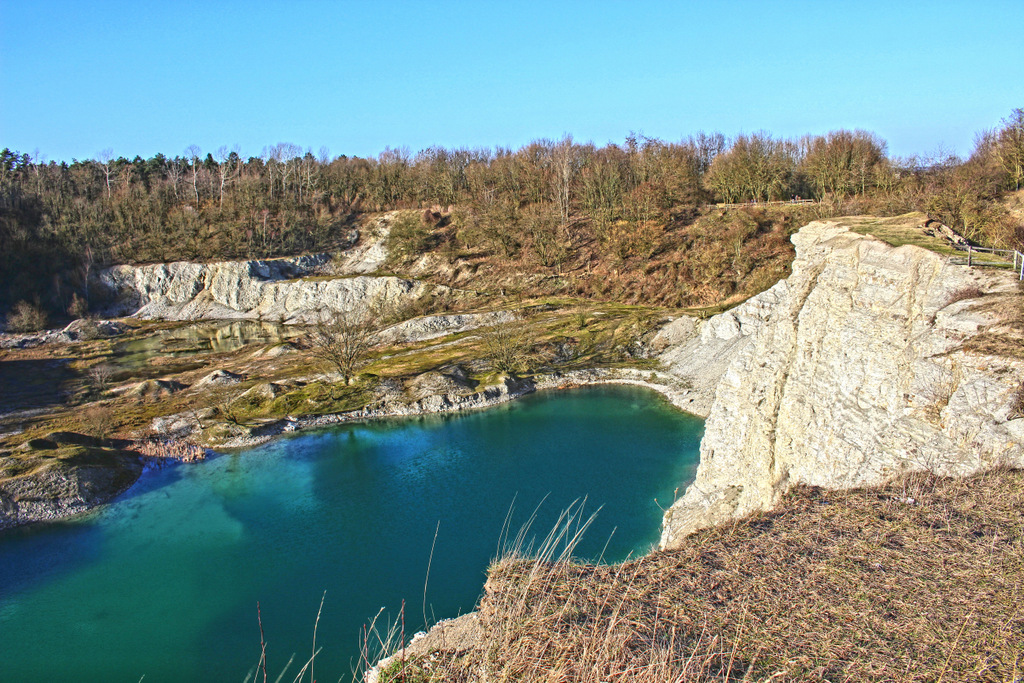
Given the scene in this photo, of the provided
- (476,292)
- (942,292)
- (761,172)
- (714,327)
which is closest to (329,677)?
(942,292)

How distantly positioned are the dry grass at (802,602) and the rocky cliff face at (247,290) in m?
78.1

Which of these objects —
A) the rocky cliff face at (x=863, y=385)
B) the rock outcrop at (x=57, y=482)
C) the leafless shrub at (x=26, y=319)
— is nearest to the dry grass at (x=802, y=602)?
the rocky cliff face at (x=863, y=385)

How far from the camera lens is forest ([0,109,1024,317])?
279 feet

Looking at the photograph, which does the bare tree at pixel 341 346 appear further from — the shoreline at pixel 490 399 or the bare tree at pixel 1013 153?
the bare tree at pixel 1013 153

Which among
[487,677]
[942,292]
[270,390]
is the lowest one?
[270,390]

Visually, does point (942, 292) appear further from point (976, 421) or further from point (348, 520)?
point (348, 520)

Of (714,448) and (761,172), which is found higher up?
(761,172)

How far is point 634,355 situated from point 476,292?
35.2 m

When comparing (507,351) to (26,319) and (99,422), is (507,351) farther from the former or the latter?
(26,319)

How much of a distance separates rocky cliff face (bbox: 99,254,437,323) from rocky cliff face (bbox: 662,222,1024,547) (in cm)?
6956

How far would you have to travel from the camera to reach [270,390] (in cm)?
5241

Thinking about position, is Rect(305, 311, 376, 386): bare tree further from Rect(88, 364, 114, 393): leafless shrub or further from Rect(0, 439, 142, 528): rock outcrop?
Rect(88, 364, 114, 393): leafless shrub

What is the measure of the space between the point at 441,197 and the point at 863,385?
105622 millimetres

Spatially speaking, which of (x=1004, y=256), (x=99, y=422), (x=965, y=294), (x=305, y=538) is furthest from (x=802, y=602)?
(x=99, y=422)
